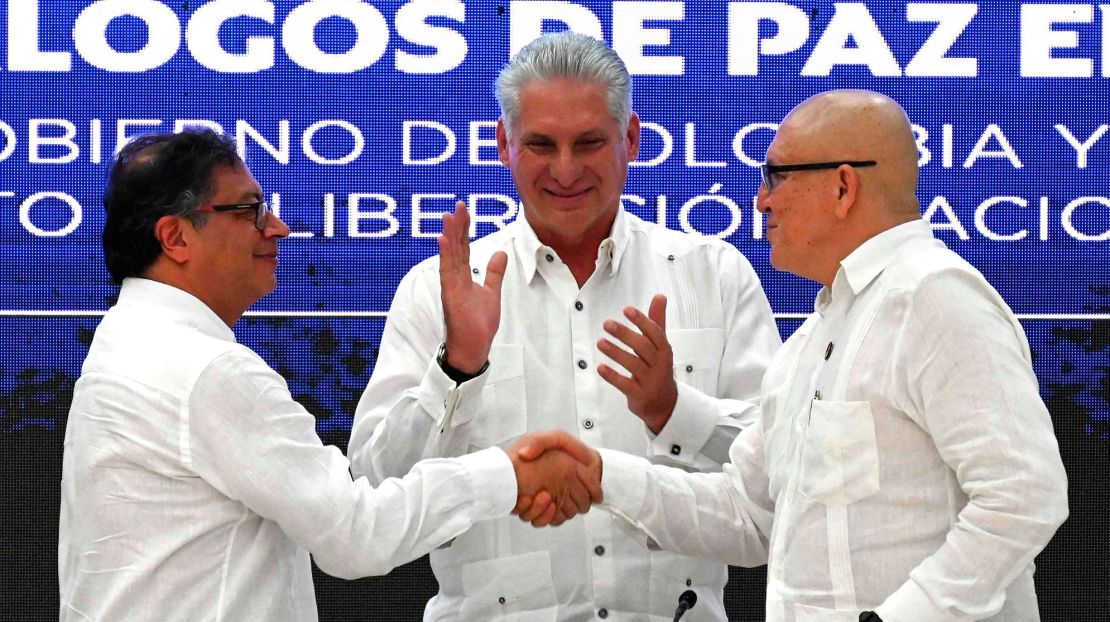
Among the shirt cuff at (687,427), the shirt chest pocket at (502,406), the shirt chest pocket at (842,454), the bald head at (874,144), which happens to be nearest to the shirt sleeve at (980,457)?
the shirt chest pocket at (842,454)

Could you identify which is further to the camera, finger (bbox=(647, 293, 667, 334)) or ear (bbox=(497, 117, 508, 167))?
ear (bbox=(497, 117, 508, 167))

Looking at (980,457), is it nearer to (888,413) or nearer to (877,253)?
(888,413)

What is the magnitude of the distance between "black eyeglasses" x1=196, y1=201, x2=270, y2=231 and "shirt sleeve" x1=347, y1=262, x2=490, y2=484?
0.45 m

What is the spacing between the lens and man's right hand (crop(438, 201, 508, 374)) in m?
2.85

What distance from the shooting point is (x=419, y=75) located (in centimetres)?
425

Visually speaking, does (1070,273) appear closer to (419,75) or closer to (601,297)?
(601,297)

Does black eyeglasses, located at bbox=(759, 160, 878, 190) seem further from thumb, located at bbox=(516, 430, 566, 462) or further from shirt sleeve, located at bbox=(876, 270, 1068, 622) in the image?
thumb, located at bbox=(516, 430, 566, 462)

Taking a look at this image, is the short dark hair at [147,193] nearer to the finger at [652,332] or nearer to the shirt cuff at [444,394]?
the shirt cuff at [444,394]

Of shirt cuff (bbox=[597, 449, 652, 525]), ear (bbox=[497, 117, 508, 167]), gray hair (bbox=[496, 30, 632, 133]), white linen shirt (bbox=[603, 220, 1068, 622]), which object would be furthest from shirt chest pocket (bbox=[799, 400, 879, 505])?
ear (bbox=[497, 117, 508, 167])

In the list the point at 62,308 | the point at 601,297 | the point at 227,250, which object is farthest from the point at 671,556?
the point at 62,308

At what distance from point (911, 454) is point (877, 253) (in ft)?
1.21

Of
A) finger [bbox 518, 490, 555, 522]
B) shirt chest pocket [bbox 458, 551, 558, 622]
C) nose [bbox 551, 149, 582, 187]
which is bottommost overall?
Result: shirt chest pocket [bbox 458, 551, 558, 622]

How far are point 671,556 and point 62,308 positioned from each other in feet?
7.35

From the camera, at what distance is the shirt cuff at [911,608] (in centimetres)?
216
